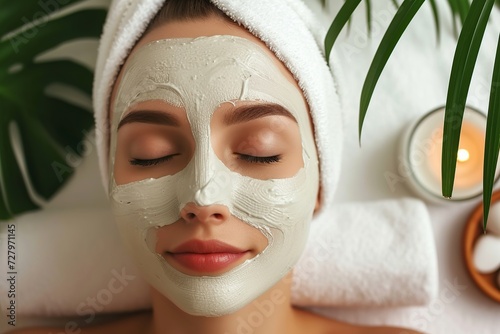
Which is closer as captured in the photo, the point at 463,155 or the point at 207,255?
the point at 207,255

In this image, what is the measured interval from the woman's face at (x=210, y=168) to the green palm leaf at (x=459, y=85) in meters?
0.23

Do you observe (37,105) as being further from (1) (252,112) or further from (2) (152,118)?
(1) (252,112)

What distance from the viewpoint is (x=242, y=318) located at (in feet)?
3.01

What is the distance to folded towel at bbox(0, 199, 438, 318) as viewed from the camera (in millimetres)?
1087

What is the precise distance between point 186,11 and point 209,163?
0.92 feet

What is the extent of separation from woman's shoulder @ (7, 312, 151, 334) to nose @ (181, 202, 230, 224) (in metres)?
0.43

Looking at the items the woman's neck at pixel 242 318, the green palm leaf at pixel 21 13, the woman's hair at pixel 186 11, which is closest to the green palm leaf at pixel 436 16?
the woman's hair at pixel 186 11

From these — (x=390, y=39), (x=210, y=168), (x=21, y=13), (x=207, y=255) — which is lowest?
(x=207, y=255)

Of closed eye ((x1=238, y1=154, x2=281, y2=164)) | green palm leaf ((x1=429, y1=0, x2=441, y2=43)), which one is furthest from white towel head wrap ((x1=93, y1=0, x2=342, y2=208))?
green palm leaf ((x1=429, y1=0, x2=441, y2=43))

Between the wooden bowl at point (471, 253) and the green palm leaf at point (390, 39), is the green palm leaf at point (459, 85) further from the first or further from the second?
the wooden bowl at point (471, 253)

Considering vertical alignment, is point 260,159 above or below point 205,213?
above

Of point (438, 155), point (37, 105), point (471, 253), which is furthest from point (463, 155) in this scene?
point (37, 105)

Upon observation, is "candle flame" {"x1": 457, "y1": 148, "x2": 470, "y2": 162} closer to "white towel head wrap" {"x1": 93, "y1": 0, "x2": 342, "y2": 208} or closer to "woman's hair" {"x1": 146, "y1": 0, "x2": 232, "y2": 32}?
"white towel head wrap" {"x1": 93, "y1": 0, "x2": 342, "y2": 208}

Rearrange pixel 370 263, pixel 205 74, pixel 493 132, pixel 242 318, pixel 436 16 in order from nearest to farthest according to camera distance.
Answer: pixel 493 132
pixel 205 74
pixel 242 318
pixel 370 263
pixel 436 16
